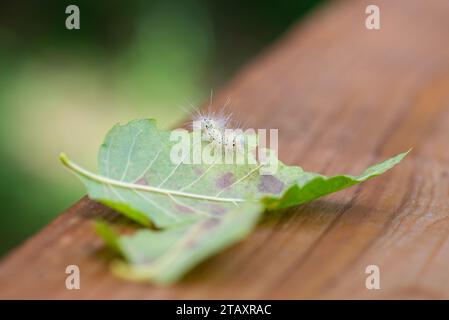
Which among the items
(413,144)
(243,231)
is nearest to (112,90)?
(413,144)

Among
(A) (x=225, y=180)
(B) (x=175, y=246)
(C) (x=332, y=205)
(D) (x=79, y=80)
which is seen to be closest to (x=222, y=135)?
(A) (x=225, y=180)

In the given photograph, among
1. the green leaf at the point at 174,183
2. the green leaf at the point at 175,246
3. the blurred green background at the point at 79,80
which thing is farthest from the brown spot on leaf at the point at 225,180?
the blurred green background at the point at 79,80

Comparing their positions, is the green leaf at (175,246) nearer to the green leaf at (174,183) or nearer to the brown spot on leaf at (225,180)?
the green leaf at (174,183)

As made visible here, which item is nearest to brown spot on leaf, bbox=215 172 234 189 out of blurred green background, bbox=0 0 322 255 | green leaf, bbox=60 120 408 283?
green leaf, bbox=60 120 408 283

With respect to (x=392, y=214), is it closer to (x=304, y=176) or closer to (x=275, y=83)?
(x=304, y=176)

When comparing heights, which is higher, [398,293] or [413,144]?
[413,144]

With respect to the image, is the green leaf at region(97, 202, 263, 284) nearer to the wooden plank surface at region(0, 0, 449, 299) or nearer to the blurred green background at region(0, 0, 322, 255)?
the wooden plank surface at region(0, 0, 449, 299)
